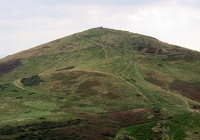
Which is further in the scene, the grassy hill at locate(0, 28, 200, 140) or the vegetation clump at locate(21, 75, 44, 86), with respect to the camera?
the vegetation clump at locate(21, 75, 44, 86)

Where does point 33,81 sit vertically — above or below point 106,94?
above

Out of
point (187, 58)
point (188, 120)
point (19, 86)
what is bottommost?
point (188, 120)

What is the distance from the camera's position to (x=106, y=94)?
9788 cm

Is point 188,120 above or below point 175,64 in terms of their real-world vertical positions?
below

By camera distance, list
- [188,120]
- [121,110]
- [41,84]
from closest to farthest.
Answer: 1. [188,120]
2. [121,110]
3. [41,84]

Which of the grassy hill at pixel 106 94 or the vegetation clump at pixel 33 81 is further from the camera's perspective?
the vegetation clump at pixel 33 81

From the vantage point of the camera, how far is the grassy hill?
223ft

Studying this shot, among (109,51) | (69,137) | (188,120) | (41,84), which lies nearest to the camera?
(69,137)

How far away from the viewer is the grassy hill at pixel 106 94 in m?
68.1

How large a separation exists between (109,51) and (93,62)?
2029 centimetres

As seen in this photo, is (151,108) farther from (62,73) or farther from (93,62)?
(93,62)

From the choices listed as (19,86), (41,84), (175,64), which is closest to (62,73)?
(41,84)

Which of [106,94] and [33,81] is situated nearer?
[106,94]

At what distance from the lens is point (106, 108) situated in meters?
85.4
